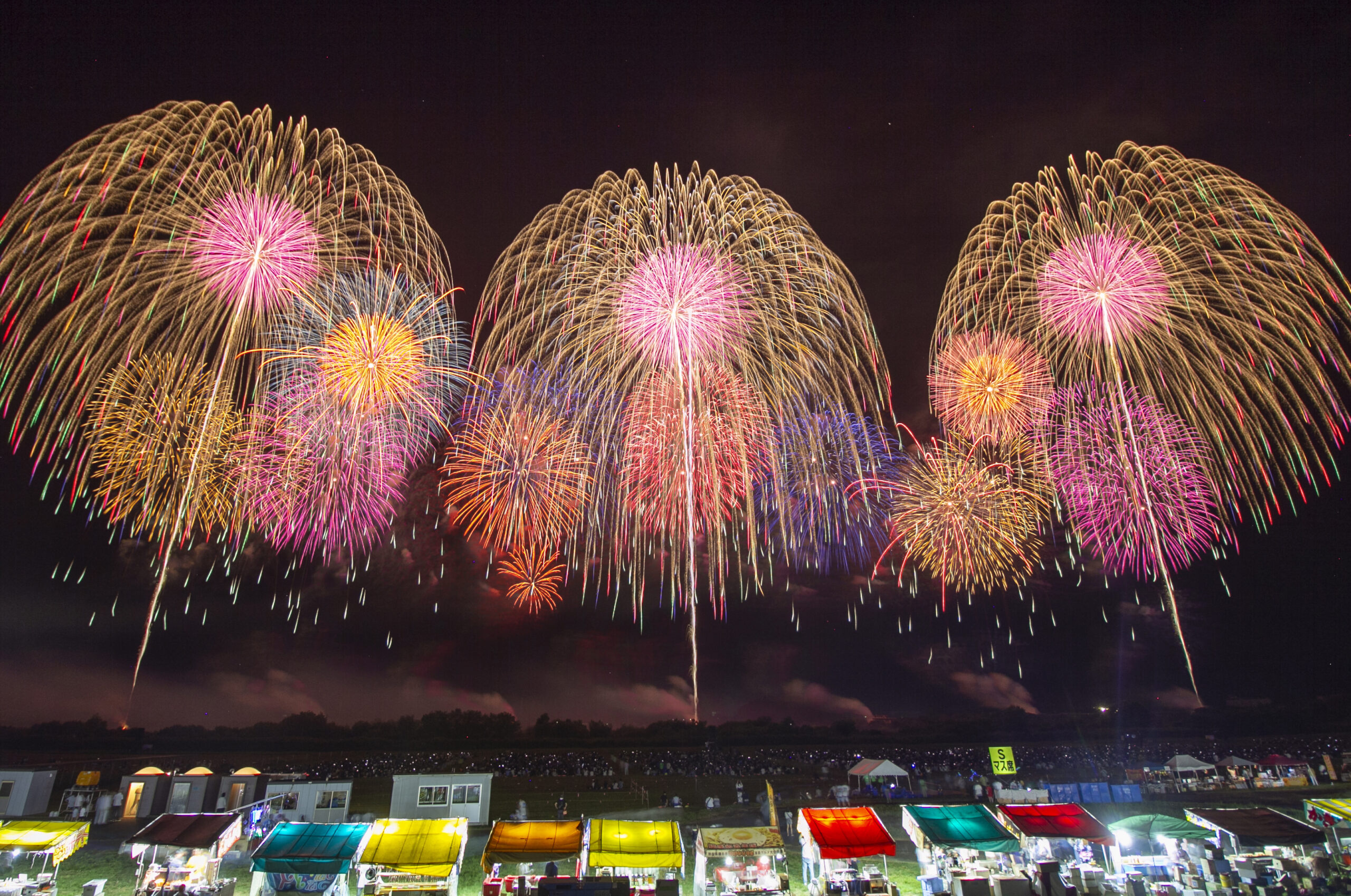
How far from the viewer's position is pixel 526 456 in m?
34.2

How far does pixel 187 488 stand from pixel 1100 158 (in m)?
40.9

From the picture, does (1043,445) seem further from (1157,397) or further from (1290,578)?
(1290,578)

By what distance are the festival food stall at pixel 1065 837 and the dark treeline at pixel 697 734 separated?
47.8m

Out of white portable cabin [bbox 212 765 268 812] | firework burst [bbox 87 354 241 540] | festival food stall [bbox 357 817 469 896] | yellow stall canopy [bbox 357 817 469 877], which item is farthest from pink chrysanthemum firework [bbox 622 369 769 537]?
white portable cabin [bbox 212 765 268 812]

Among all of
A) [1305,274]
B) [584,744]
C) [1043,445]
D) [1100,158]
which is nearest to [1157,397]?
[1043,445]

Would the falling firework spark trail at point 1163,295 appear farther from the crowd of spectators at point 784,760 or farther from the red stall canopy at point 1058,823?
the crowd of spectators at point 784,760

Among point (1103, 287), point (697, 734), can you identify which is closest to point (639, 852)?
point (1103, 287)

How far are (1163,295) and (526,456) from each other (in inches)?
1089

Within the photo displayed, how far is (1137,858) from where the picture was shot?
62.9 feet

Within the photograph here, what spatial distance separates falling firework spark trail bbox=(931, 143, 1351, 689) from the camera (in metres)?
26.0

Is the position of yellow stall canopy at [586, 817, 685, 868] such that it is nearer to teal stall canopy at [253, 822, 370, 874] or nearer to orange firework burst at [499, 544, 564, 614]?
teal stall canopy at [253, 822, 370, 874]

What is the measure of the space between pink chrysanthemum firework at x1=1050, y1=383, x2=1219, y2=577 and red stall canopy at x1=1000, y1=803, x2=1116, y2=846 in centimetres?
1875

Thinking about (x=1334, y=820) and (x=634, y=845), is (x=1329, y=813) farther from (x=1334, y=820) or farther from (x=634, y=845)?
(x=634, y=845)

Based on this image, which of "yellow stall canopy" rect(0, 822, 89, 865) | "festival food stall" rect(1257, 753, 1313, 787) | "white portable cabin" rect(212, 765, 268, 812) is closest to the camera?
"yellow stall canopy" rect(0, 822, 89, 865)
